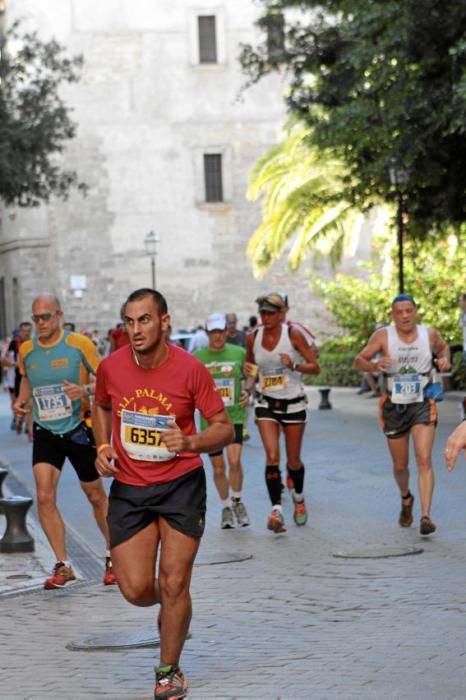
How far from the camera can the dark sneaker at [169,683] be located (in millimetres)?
6570

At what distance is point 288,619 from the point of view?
867 cm

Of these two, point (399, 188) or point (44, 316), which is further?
point (399, 188)

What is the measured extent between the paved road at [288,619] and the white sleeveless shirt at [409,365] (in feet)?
3.36

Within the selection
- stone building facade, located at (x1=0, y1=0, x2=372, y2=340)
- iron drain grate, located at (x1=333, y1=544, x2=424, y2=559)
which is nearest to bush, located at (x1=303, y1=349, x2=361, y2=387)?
stone building facade, located at (x1=0, y1=0, x2=372, y2=340)

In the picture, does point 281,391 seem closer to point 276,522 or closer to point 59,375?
point 276,522

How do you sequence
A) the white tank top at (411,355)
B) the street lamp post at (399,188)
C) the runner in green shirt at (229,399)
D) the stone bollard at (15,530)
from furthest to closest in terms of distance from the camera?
the street lamp post at (399,188) → the runner in green shirt at (229,399) → the white tank top at (411,355) → the stone bollard at (15,530)

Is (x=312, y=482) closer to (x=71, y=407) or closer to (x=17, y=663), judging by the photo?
(x=71, y=407)

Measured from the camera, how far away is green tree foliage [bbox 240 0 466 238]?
2316 centimetres

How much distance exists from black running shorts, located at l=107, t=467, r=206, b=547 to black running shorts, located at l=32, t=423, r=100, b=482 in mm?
3372

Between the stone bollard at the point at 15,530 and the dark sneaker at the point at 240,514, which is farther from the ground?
the stone bollard at the point at 15,530

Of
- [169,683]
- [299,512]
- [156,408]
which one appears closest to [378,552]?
[299,512]

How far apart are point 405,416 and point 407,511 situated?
820 mm

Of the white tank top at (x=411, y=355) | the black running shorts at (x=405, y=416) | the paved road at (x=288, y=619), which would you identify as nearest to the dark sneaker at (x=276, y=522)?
the paved road at (x=288, y=619)

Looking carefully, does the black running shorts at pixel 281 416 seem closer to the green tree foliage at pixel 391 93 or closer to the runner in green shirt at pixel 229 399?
the runner in green shirt at pixel 229 399
